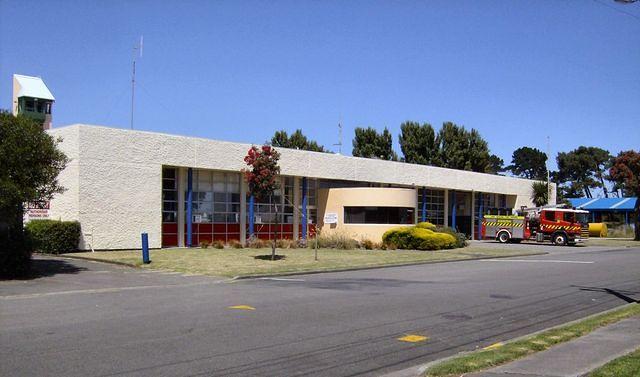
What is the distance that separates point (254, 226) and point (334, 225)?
6188mm

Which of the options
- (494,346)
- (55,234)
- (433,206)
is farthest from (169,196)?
(433,206)

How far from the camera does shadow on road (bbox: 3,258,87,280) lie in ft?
63.5

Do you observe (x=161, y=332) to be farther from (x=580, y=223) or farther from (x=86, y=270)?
(x=580, y=223)

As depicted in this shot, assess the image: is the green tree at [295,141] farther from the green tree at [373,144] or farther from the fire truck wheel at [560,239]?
the fire truck wheel at [560,239]

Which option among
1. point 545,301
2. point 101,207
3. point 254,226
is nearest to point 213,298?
point 545,301

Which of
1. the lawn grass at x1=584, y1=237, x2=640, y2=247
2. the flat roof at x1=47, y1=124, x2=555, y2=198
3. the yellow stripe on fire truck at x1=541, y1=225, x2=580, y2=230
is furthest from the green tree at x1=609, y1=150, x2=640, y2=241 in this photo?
the flat roof at x1=47, y1=124, x2=555, y2=198

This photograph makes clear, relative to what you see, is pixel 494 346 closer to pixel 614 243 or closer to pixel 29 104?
pixel 614 243

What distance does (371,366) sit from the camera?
7855 mm

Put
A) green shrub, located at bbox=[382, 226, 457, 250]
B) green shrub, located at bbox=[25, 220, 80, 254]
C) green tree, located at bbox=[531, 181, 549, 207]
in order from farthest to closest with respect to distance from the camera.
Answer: green tree, located at bbox=[531, 181, 549, 207], green shrub, located at bbox=[382, 226, 457, 250], green shrub, located at bbox=[25, 220, 80, 254]

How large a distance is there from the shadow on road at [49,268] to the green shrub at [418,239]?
19728 millimetres

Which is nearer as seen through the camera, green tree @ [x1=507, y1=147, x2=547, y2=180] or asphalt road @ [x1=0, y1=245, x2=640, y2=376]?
asphalt road @ [x1=0, y1=245, x2=640, y2=376]

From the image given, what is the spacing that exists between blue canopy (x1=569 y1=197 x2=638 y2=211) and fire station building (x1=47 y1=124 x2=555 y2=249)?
102 ft

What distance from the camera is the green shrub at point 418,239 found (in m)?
35.9

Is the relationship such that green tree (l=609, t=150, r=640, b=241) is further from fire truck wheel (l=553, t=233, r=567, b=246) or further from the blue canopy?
the blue canopy
